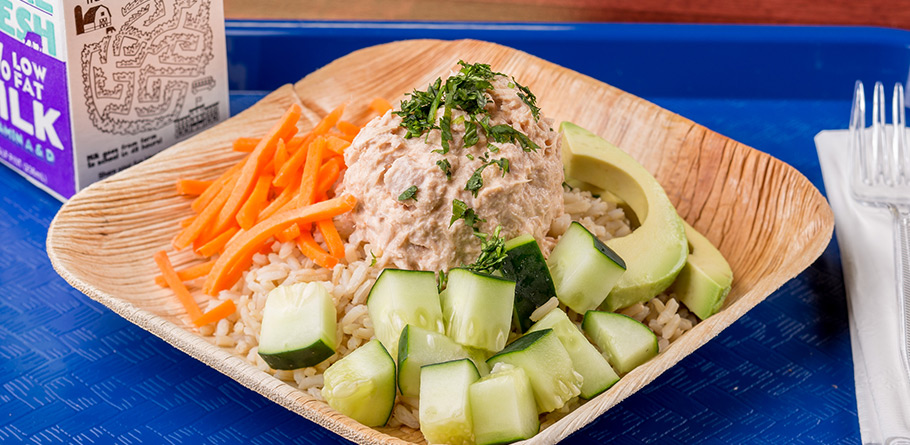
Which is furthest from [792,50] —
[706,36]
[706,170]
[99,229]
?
[99,229]

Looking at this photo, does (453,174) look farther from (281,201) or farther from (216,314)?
(216,314)

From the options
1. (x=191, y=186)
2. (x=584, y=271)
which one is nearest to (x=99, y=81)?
→ (x=191, y=186)

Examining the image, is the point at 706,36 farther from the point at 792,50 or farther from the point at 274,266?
the point at 274,266

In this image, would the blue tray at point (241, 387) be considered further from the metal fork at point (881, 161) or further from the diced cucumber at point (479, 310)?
the diced cucumber at point (479, 310)

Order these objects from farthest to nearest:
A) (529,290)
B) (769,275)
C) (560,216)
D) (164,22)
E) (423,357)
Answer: (164,22)
(560,216)
(769,275)
(529,290)
(423,357)

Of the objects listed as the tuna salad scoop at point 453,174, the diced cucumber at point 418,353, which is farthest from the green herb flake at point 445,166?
the diced cucumber at point 418,353

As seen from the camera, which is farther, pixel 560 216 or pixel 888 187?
pixel 888 187
